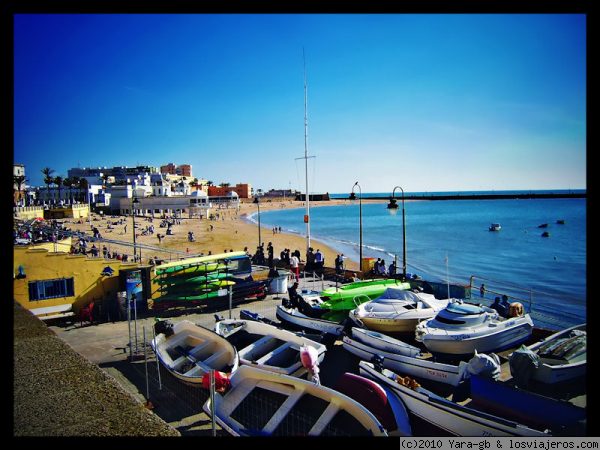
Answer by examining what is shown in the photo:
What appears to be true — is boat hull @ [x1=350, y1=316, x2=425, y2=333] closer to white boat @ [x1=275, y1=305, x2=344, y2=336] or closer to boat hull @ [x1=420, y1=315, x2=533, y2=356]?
white boat @ [x1=275, y1=305, x2=344, y2=336]

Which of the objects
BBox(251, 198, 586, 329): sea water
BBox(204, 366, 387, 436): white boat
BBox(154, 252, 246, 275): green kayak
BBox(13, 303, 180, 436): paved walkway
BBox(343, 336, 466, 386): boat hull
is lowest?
BBox(251, 198, 586, 329): sea water

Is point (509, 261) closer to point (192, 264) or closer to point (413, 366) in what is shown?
point (192, 264)

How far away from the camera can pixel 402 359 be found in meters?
8.45

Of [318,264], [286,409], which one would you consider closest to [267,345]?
[286,409]

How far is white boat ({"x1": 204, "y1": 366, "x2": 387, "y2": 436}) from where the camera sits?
16.5 feet

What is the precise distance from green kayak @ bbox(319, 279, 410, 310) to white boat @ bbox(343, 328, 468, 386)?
2.14 m

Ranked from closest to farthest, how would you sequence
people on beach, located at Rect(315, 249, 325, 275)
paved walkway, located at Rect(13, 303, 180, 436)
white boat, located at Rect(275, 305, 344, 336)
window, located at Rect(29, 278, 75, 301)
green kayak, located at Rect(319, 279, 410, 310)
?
paved walkway, located at Rect(13, 303, 180, 436) < white boat, located at Rect(275, 305, 344, 336) < green kayak, located at Rect(319, 279, 410, 310) < window, located at Rect(29, 278, 75, 301) < people on beach, located at Rect(315, 249, 325, 275)

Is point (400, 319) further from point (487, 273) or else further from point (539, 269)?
point (539, 269)

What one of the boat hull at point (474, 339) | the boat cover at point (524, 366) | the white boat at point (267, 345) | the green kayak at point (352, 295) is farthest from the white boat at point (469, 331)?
the white boat at point (267, 345)

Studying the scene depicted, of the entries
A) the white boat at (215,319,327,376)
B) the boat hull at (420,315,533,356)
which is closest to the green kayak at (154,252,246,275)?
the white boat at (215,319,327,376)

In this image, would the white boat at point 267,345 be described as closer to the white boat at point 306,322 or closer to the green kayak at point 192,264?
the white boat at point 306,322

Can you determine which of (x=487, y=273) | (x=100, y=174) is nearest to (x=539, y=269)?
(x=487, y=273)

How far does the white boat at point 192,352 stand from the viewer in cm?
802
